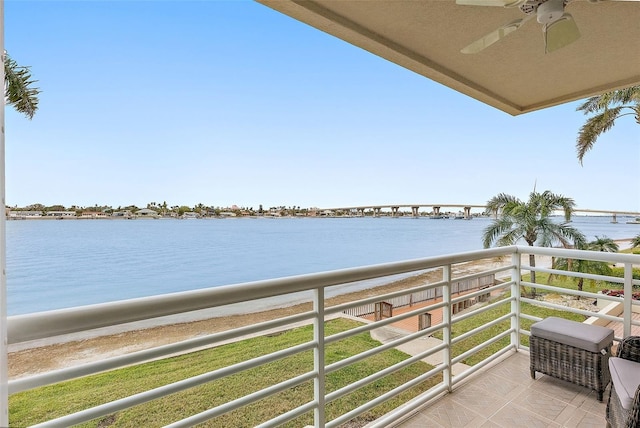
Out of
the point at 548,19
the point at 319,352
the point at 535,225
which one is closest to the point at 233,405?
the point at 319,352

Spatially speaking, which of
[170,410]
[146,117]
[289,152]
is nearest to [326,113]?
[289,152]

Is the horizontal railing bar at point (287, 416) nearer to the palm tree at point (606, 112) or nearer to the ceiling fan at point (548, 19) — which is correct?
the ceiling fan at point (548, 19)

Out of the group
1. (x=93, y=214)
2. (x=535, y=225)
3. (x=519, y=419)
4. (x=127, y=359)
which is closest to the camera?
(x=127, y=359)

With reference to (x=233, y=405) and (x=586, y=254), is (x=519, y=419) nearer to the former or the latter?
(x=586, y=254)

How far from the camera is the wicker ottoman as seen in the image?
2.32 m

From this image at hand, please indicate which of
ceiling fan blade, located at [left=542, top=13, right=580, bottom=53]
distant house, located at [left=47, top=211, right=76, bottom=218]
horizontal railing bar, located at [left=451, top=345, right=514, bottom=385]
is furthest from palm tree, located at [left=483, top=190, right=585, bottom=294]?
distant house, located at [left=47, top=211, right=76, bottom=218]

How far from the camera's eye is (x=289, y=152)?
2214 centimetres

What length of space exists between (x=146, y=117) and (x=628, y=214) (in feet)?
53.9

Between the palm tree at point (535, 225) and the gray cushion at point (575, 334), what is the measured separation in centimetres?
731

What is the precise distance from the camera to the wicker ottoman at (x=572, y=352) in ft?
7.61

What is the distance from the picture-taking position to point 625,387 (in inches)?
66.6

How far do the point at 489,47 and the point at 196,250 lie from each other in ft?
87.9

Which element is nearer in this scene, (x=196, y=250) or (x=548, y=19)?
(x=548, y=19)

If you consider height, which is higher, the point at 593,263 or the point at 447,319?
the point at 447,319
